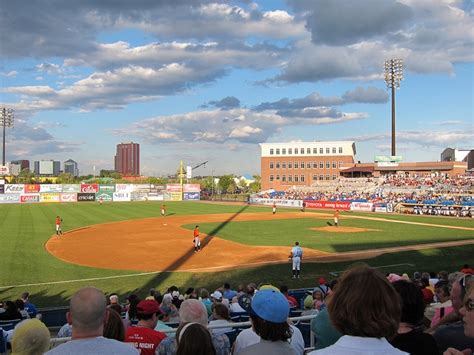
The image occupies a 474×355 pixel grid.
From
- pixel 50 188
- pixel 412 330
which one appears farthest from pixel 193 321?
pixel 50 188

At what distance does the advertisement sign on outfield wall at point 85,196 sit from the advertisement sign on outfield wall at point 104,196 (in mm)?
654

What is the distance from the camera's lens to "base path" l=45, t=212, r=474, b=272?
2384 cm

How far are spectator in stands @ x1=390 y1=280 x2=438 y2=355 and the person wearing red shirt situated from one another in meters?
2.35

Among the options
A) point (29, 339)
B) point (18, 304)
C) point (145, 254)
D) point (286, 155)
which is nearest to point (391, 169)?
point (286, 155)

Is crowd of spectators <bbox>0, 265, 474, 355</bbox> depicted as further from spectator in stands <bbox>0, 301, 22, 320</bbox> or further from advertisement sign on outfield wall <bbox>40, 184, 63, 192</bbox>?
advertisement sign on outfield wall <bbox>40, 184, 63, 192</bbox>

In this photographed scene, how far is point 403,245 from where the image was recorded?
28.9 metres

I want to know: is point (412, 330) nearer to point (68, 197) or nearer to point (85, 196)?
point (68, 197)

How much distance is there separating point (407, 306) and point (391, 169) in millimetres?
84174

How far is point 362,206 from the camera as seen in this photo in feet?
195

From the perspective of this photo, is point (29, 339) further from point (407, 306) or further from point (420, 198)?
point (420, 198)

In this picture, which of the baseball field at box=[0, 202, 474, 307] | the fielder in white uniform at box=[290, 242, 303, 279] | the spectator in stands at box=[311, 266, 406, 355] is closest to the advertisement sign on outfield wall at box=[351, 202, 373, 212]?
the baseball field at box=[0, 202, 474, 307]

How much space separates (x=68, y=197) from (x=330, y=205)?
4191 cm

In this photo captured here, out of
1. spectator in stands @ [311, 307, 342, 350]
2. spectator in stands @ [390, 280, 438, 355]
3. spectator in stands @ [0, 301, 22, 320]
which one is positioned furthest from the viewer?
spectator in stands @ [0, 301, 22, 320]

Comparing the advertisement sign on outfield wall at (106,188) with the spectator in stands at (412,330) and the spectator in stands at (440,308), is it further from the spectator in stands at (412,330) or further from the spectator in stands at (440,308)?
the spectator in stands at (412,330)
